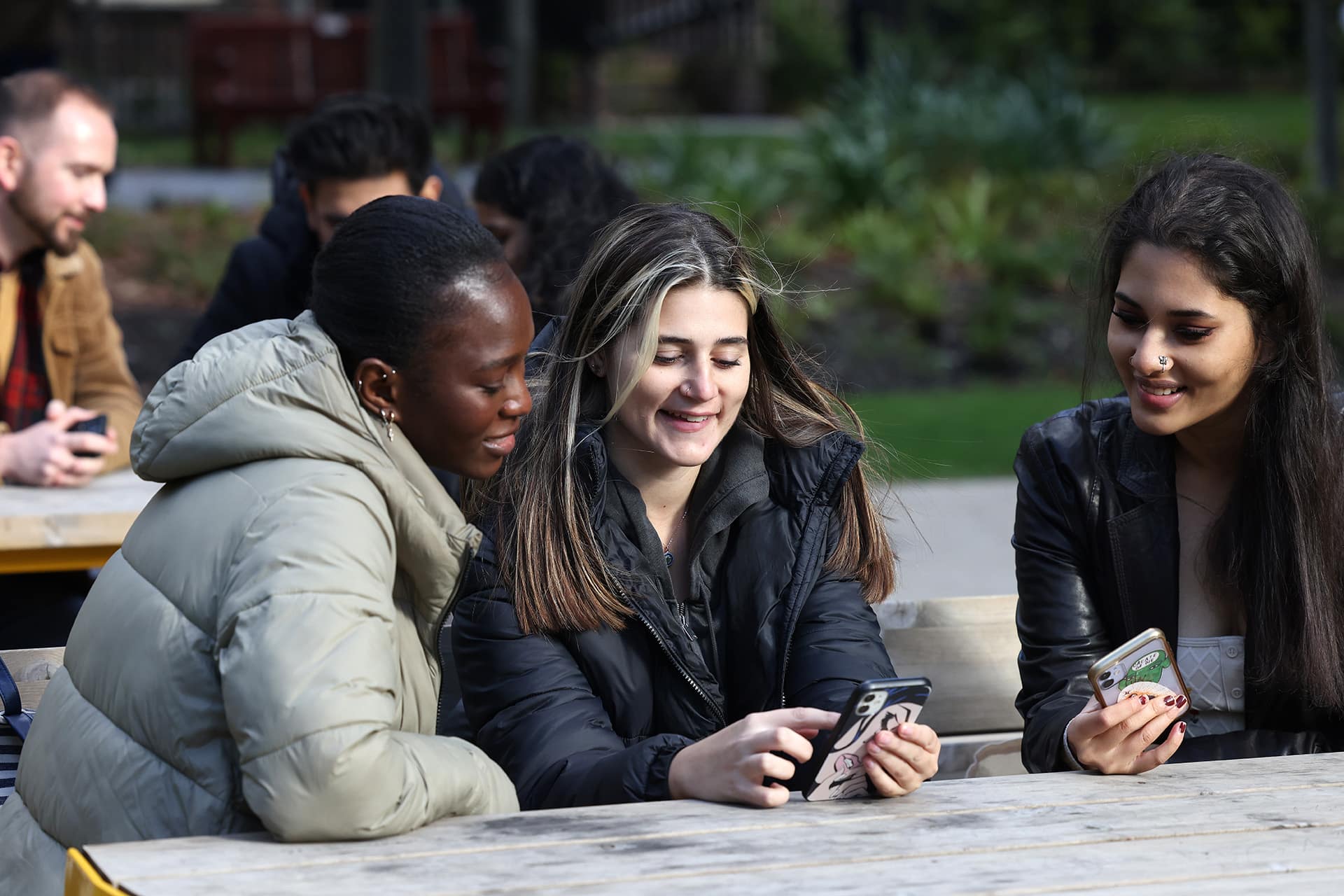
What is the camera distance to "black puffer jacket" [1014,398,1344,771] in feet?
9.73

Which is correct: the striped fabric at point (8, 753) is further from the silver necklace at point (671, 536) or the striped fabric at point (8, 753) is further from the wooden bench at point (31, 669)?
the silver necklace at point (671, 536)

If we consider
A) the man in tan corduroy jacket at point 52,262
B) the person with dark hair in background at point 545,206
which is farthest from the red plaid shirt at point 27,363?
the person with dark hair in background at point 545,206

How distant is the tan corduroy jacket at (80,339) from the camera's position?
14.3 ft

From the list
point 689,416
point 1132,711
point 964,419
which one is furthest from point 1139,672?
point 964,419

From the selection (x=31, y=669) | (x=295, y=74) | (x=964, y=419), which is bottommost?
(x=964, y=419)

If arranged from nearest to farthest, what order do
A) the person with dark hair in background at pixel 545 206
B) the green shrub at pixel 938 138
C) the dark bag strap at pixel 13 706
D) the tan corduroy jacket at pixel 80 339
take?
1. the dark bag strap at pixel 13 706
2. the tan corduroy jacket at pixel 80 339
3. the person with dark hair in background at pixel 545 206
4. the green shrub at pixel 938 138

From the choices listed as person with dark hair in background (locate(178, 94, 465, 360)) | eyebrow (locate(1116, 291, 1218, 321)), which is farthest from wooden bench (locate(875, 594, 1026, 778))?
person with dark hair in background (locate(178, 94, 465, 360))

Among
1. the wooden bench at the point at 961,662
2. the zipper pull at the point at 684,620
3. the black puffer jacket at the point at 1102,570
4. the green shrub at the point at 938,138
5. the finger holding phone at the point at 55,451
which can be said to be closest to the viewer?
the zipper pull at the point at 684,620

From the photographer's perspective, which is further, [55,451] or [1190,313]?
[55,451]

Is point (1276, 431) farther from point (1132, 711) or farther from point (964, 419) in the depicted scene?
point (964, 419)

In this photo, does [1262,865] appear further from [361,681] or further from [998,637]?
[998,637]

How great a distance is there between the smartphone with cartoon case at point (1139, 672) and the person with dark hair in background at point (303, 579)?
3.06 feet

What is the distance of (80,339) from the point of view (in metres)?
4.52

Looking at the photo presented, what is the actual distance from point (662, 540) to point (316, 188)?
210 cm
